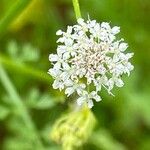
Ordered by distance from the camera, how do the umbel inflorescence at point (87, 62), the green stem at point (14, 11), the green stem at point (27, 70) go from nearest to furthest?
the umbel inflorescence at point (87, 62), the green stem at point (14, 11), the green stem at point (27, 70)

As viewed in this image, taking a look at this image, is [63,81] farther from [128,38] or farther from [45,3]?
[45,3]

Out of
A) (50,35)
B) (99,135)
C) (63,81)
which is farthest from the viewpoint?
(50,35)

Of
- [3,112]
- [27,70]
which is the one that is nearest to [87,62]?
[27,70]

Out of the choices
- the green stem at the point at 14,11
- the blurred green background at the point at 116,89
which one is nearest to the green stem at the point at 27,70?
the green stem at the point at 14,11

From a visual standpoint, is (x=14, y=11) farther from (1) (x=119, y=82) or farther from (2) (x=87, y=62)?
(1) (x=119, y=82)

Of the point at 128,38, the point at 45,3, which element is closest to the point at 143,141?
the point at 128,38

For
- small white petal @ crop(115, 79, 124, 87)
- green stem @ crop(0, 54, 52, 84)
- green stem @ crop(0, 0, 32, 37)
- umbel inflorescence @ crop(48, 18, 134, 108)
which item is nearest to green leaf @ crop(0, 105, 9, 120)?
green stem @ crop(0, 54, 52, 84)

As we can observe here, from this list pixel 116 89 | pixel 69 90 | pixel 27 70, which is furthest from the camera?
pixel 116 89

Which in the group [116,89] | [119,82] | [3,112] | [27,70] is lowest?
[119,82]

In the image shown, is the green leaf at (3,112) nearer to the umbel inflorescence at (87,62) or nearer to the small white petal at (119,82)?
the umbel inflorescence at (87,62)
